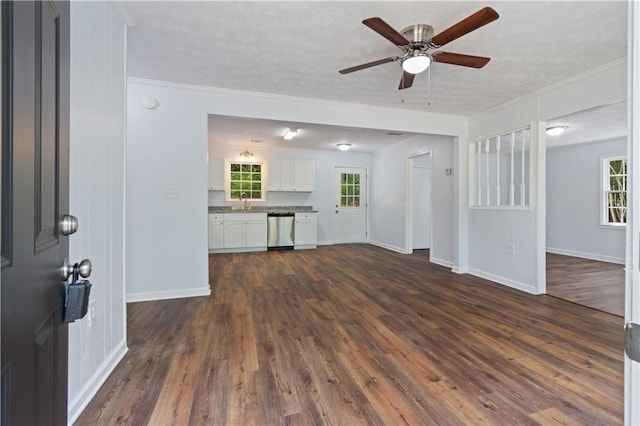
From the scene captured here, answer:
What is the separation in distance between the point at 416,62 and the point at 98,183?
227 centimetres

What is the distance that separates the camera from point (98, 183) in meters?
1.66

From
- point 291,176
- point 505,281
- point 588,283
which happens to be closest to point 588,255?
point 588,283

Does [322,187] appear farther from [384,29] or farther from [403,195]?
[384,29]

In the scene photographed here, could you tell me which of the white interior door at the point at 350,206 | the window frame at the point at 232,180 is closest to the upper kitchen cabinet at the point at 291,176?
the window frame at the point at 232,180

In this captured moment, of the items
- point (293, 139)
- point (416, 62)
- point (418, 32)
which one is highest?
point (293, 139)

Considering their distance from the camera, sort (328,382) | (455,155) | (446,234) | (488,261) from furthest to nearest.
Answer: (446,234), (455,155), (488,261), (328,382)

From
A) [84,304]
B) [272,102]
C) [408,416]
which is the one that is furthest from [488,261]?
[84,304]

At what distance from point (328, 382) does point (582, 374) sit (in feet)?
5.12

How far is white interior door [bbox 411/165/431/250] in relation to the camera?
21.7 ft

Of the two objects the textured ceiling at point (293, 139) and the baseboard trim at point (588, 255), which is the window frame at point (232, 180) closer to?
the textured ceiling at point (293, 139)

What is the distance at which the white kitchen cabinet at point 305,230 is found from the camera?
663 centimetres

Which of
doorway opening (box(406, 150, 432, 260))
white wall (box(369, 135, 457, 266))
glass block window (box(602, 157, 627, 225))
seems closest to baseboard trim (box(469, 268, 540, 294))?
white wall (box(369, 135, 457, 266))

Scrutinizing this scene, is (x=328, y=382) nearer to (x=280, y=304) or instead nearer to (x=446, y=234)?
(x=280, y=304)

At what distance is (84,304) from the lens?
0.83 m
